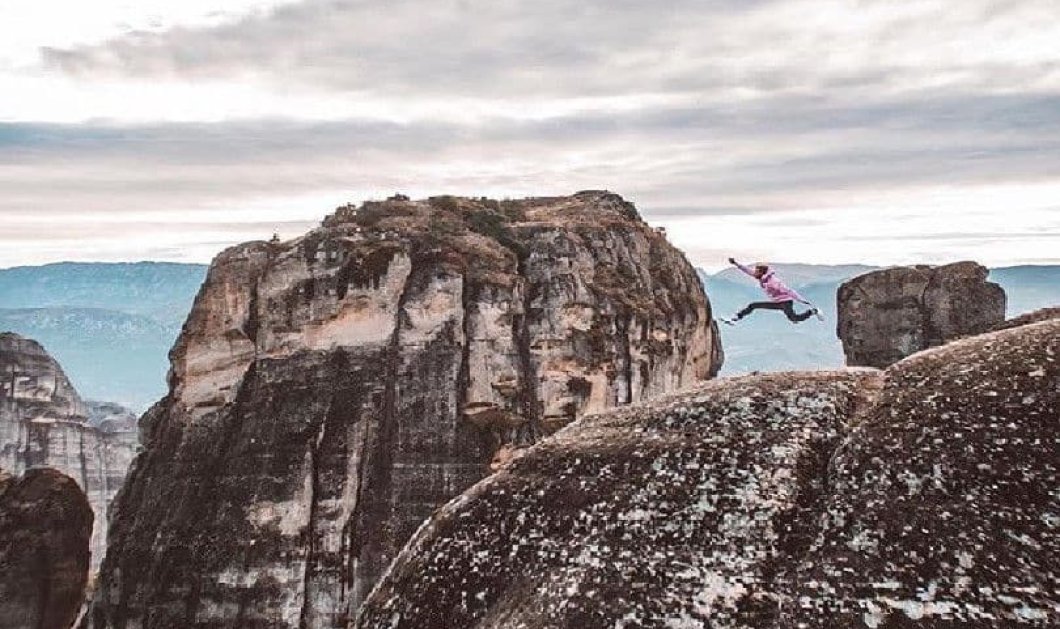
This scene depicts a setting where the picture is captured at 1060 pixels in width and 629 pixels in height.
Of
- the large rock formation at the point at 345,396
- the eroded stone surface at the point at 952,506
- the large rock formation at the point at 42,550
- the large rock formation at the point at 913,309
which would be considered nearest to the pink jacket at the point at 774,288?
the eroded stone surface at the point at 952,506

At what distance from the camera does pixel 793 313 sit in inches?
1463

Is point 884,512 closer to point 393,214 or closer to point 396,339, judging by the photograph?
point 396,339

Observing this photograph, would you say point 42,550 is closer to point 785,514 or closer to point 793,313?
point 793,313

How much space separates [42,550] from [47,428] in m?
78.8

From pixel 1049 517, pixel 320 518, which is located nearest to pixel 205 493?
pixel 320 518

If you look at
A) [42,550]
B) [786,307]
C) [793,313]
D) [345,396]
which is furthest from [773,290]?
[42,550]

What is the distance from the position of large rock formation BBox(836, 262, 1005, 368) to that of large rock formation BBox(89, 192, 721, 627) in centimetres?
1314

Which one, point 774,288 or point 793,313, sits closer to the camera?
point 774,288

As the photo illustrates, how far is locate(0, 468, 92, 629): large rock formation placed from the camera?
62875mm

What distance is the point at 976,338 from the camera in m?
19.3

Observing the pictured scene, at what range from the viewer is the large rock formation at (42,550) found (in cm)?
6288

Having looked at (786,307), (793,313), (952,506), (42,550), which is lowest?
(42,550)

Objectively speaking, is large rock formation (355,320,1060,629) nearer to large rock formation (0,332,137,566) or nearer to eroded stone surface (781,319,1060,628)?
eroded stone surface (781,319,1060,628)

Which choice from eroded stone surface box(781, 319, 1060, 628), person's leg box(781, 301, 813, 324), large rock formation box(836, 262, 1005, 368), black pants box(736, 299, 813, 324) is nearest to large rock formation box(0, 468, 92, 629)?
black pants box(736, 299, 813, 324)
